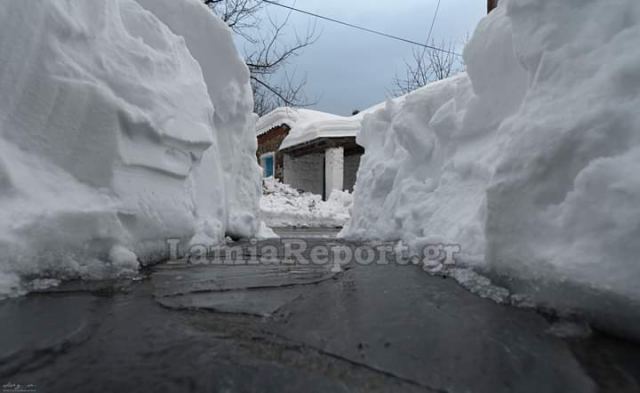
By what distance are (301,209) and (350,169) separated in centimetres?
560

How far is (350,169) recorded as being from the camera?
15.3 meters

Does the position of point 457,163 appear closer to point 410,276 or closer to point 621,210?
point 410,276

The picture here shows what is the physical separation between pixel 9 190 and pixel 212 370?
153 cm

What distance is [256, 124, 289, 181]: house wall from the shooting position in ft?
51.3

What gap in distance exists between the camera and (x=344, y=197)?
11.5 metres

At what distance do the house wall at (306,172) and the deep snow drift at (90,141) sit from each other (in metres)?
12.1

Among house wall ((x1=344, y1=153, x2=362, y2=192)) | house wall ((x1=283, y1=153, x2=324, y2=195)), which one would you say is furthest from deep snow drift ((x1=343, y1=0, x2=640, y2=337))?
house wall ((x1=283, y1=153, x2=324, y2=195))

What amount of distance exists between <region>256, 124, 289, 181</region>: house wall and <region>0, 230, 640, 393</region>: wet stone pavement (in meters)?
14.1

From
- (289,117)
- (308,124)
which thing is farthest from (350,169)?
(289,117)

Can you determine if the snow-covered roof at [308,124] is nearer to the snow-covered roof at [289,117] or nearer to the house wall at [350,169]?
the snow-covered roof at [289,117]

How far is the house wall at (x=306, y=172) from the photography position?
50.7 feet

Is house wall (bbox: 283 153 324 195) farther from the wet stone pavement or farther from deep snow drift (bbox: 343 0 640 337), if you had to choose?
the wet stone pavement

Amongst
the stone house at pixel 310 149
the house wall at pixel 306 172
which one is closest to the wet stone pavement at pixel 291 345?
the stone house at pixel 310 149

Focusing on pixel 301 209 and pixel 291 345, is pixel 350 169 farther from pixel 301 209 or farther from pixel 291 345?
pixel 291 345
